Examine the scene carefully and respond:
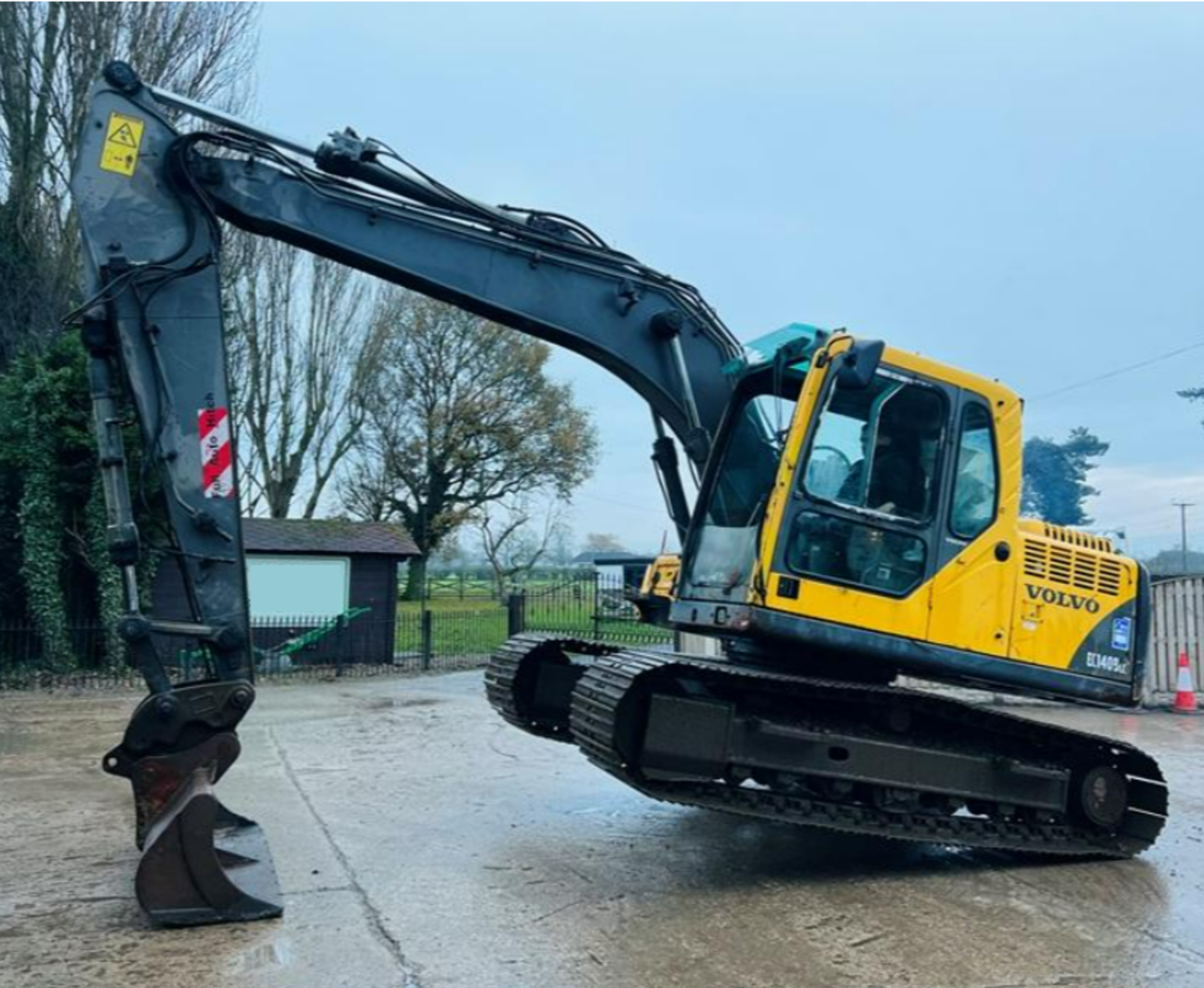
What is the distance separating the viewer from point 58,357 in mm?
15109

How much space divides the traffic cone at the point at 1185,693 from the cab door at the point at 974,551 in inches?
312

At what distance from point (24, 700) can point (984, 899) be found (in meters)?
11.7

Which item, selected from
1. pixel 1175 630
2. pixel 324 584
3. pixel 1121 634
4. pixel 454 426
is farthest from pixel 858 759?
pixel 454 426

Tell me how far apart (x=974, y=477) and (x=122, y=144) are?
15.7ft

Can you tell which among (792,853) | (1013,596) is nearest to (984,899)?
(792,853)

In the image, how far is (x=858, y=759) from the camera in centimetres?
549

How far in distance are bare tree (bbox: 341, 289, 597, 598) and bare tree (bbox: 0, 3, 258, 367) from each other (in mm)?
11394

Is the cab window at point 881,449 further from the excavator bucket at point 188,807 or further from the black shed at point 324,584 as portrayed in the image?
the black shed at point 324,584

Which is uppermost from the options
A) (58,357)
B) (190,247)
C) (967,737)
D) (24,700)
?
(58,357)

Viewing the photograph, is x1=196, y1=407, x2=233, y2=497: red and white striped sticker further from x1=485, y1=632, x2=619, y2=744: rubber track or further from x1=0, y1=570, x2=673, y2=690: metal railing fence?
x1=0, y1=570, x2=673, y2=690: metal railing fence

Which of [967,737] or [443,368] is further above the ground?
[443,368]

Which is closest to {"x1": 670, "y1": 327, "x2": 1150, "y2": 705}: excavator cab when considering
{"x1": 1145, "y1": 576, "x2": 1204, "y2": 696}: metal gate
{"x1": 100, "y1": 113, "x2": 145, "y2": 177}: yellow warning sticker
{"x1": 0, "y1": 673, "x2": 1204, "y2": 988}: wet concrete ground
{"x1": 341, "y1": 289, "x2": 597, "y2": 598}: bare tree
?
{"x1": 0, "y1": 673, "x2": 1204, "y2": 988}: wet concrete ground

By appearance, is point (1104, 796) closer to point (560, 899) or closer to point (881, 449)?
point (881, 449)

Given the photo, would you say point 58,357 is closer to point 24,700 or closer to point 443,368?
point 24,700
